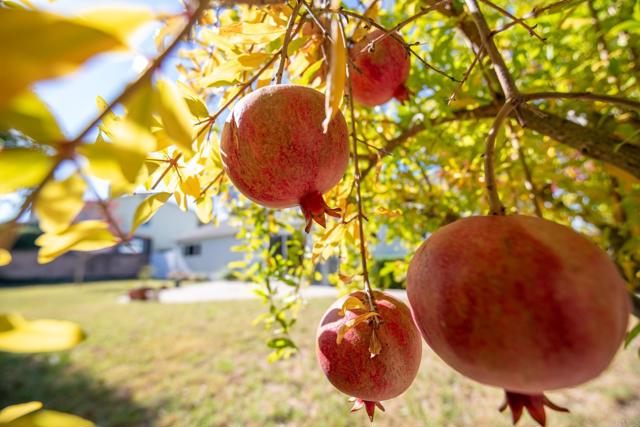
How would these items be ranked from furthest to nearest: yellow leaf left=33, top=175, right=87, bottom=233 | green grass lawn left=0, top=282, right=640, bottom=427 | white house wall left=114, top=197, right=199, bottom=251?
white house wall left=114, top=197, right=199, bottom=251 → green grass lawn left=0, top=282, right=640, bottom=427 → yellow leaf left=33, top=175, right=87, bottom=233

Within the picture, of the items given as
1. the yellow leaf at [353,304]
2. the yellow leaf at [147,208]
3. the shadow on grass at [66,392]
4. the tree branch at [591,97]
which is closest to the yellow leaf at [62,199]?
the yellow leaf at [147,208]

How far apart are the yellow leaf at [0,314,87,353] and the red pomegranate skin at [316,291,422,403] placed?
1.51ft

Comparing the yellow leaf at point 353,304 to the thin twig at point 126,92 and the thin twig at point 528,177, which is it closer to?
the thin twig at point 528,177

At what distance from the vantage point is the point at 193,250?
2066 centimetres

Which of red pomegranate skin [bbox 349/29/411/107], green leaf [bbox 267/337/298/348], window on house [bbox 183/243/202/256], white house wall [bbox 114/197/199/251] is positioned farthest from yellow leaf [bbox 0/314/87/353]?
white house wall [bbox 114/197/199/251]

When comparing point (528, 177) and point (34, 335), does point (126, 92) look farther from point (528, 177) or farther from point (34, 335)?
point (528, 177)

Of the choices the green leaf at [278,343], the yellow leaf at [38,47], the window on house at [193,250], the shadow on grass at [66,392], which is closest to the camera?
the yellow leaf at [38,47]

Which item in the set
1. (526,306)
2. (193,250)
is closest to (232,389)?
(526,306)

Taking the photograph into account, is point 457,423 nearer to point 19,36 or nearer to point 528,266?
point 528,266

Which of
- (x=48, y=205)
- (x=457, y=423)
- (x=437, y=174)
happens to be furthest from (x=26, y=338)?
(x=457, y=423)

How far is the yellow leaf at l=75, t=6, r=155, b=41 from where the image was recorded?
229mm

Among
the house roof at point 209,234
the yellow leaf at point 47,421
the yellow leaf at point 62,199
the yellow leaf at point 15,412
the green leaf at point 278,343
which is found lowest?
the green leaf at point 278,343

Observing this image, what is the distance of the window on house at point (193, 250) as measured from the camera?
20.3 meters

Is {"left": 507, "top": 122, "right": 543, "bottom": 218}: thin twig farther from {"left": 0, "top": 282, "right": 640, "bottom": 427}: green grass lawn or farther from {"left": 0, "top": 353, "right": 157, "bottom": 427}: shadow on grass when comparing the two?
{"left": 0, "top": 353, "right": 157, "bottom": 427}: shadow on grass
